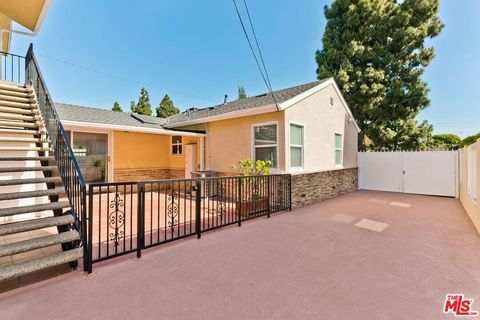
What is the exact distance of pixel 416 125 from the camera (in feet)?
44.2

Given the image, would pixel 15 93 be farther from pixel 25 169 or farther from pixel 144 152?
pixel 144 152

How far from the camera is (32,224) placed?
2924mm

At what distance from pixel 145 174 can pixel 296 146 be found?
680 centimetres

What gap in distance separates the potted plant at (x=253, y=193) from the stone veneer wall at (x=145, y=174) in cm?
507

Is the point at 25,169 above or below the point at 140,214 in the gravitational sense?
above

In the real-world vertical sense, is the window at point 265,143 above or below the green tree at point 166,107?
below

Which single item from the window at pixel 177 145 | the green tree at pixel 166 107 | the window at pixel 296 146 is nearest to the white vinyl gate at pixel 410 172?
the window at pixel 296 146

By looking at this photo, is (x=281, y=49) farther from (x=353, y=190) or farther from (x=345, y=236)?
(x=345, y=236)

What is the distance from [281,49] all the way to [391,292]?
10.3 meters

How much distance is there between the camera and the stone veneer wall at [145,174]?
9125 millimetres

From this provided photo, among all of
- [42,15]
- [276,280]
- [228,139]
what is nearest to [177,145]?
[228,139]

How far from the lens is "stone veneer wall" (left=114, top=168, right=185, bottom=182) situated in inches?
359

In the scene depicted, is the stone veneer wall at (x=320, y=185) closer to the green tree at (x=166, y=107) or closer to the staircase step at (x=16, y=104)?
the staircase step at (x=16, y=104)

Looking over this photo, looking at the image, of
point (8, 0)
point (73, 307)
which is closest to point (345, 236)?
point (73, 307)
